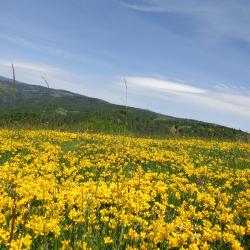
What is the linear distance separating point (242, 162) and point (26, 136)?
1094 centimetres

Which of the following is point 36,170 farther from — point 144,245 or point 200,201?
point 144,245

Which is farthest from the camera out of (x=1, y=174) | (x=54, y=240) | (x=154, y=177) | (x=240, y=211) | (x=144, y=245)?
(x=154, y=177)

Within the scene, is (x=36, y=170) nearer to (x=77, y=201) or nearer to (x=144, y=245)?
(x=77, y=201)

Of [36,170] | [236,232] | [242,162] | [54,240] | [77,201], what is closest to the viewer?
[54,240]

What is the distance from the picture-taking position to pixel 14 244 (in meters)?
4.78

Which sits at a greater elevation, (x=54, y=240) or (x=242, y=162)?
(x=242, y=162)

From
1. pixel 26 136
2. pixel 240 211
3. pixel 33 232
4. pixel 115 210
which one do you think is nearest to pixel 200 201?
pixel 240 211

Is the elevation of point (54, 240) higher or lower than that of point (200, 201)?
lower

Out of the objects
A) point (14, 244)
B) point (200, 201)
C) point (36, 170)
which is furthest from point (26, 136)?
point (14, 244)

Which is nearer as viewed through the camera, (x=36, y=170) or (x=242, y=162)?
(x=36, y=170)

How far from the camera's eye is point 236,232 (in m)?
6.66

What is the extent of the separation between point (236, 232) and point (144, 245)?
6.56 feet

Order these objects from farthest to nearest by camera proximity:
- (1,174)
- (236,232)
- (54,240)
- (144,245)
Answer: (1,174)
(236,232)
(54,240)
(144,245)

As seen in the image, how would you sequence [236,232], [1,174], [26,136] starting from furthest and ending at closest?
[26,136], [1,174], [236,232]
